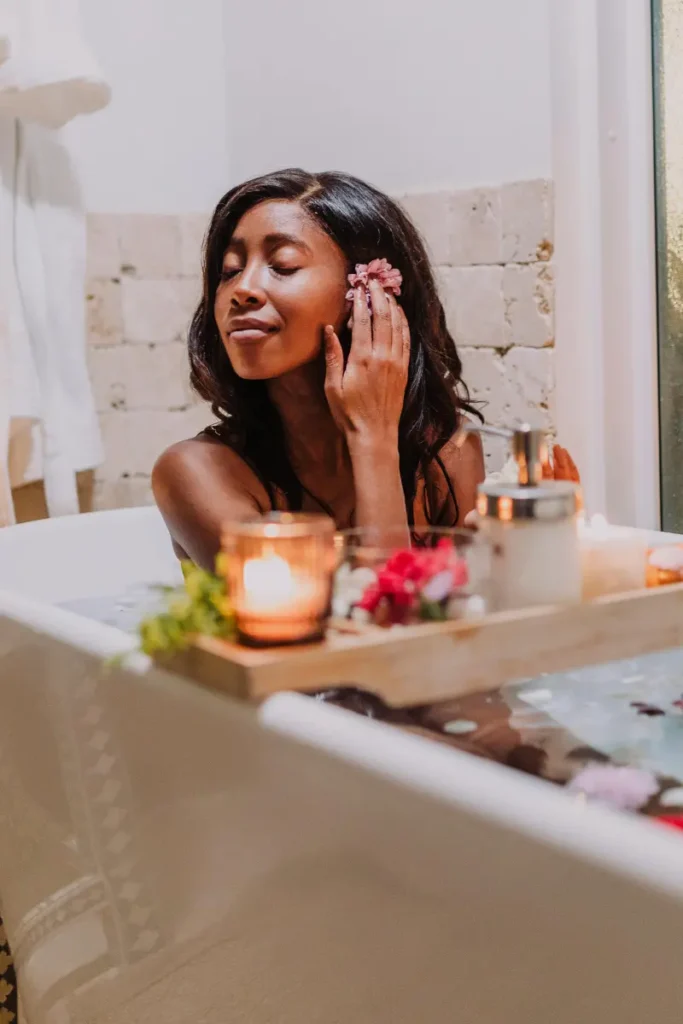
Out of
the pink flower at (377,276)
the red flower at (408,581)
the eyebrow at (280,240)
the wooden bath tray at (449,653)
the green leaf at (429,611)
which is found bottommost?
the wooden bath tray at (449,653)

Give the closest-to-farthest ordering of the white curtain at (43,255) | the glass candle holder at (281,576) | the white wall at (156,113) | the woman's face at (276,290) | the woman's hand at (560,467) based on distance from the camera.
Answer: the glass candle holder at (281,576) → the woman's hand at (560,467) → the woman's face at (276,290) → the white curtain at (43,255) → the white wall at (156,113)

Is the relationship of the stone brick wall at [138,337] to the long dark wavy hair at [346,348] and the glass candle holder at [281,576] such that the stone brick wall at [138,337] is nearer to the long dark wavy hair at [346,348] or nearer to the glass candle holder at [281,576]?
the long dark wavy hair at [346,348]

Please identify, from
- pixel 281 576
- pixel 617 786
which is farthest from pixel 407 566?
pixel 617 786

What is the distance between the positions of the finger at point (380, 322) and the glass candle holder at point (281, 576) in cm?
71

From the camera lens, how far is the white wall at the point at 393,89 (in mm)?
2268

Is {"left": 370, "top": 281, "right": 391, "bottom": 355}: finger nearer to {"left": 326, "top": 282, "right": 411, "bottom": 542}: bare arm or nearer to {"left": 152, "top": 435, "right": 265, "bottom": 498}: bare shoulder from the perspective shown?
{"left": 326, "top": 282, "right": 411, "bottom": 542}: bare arm

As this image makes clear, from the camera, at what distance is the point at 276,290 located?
1652mm

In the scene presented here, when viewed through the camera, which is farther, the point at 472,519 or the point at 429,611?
the point at 472,519

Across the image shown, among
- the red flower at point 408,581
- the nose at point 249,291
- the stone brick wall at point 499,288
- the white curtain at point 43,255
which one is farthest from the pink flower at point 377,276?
the white curtain at point 43,255

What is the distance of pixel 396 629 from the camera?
1062 millimetres

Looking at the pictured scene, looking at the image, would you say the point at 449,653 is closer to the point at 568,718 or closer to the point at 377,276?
the point at 568,718

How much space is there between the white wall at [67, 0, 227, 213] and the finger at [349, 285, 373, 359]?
1.15 metres

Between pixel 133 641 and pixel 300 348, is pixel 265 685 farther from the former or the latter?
pixel 300 348

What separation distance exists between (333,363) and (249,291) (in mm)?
160
